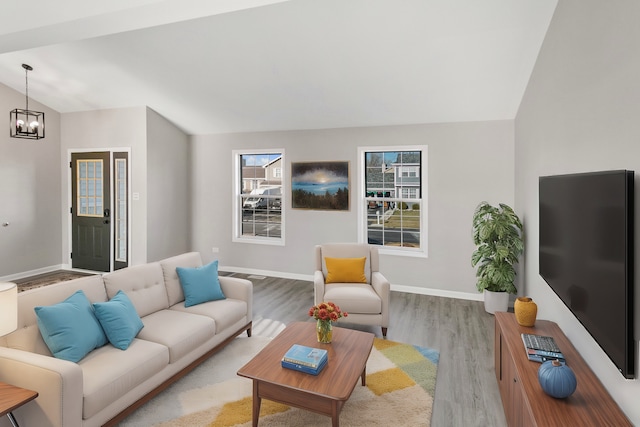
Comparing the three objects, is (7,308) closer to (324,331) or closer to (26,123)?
(324,331)

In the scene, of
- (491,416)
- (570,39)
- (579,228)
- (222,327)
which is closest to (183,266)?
(222,327)

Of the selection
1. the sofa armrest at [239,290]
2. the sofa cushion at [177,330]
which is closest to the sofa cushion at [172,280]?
the sofa cushion at [177,330]

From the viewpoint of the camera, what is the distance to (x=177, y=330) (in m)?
2.82

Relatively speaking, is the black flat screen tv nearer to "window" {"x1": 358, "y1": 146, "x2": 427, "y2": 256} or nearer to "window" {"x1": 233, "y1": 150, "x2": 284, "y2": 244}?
"window" {"x1": 358, "y1": 146, "x2": 427, "y2": 256}

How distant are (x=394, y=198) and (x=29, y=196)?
601 cm

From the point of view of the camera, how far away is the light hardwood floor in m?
2.51

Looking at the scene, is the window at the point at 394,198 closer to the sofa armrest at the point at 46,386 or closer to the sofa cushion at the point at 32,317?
the sofa cushion at the point at 32,317

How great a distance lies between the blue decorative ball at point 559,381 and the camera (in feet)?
5.44

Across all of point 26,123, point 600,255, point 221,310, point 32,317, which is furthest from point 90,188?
point 600,255

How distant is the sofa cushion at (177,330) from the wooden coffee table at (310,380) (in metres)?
0.69

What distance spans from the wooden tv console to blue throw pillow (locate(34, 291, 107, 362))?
256 cm

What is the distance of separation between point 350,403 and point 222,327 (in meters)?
1.31

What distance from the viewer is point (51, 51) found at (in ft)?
15.0

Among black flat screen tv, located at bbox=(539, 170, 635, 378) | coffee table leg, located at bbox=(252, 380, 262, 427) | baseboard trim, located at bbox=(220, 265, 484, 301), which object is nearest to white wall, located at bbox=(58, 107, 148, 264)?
baseboard trim, located at bbox=(220, 265, 484, 301)
